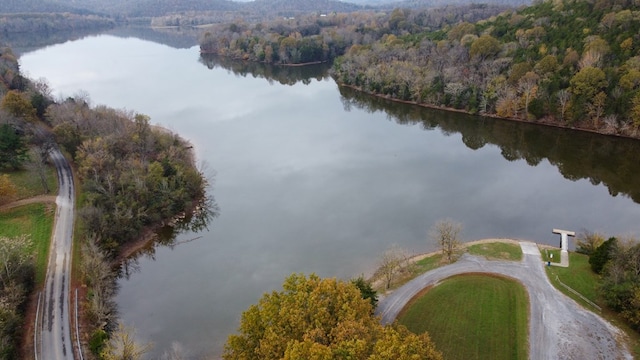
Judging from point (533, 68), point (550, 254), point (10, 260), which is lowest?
point (550, 254)

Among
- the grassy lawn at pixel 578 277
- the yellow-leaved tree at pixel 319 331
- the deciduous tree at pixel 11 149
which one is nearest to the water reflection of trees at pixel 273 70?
the deciduous tree at pixel 11 149

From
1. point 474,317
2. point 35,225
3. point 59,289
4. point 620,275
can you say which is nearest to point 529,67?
point 620,275

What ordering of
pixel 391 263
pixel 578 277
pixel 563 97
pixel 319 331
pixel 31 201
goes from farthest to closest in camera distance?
pixel 563 97, pixel 31 201, pixel 391 263, pixel 578 277, pixel 319 331

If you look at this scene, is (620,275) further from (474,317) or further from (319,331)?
(319,331)

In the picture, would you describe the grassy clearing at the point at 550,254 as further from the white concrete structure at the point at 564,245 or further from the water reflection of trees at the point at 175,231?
the water reflection of trees at the point at 175,231

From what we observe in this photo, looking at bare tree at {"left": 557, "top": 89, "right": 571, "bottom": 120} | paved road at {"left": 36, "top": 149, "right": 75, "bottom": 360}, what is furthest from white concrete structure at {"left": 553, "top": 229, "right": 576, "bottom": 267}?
paved road at {"left": 36, "top": 149, "right": 75, "bottom": 360}

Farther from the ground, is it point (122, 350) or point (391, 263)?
point (391, 263)
